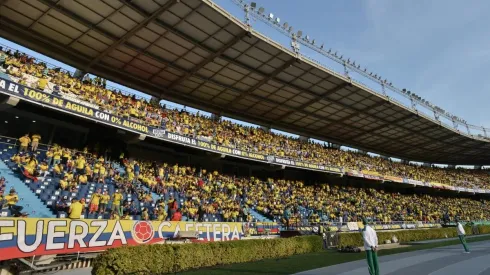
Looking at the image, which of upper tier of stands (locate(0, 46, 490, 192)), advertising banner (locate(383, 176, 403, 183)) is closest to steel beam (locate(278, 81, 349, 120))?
upper tier of stands (locate(0, 46, 490, 192))

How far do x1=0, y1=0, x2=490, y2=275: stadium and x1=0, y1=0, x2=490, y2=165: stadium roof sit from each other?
0.39ft

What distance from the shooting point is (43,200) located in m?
14.9

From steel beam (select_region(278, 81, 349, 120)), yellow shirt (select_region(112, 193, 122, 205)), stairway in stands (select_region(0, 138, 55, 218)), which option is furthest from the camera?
steel beam (select_region(278, 81, 349, 120))

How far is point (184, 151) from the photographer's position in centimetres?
2688

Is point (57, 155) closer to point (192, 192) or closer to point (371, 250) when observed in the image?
point (192, 192)

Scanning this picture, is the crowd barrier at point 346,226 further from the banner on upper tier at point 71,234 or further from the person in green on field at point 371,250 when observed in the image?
the person in green on field at point 371,250

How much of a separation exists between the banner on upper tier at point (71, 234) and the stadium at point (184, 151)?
0.13 feet

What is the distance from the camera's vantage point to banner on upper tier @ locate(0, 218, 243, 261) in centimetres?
988

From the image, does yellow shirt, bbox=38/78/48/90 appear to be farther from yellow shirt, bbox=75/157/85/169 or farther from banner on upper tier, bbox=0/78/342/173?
yellow shirt, bbox=75/157/85/169

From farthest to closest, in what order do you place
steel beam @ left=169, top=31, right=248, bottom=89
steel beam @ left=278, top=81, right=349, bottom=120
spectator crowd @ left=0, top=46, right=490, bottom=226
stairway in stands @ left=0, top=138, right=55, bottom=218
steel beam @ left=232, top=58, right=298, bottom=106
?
steel beam @ left=278, top=81, right=349, bottom=120
steel beam @ left=232, top=58, right=298, bottom=106
steel beam @ left=169, top=31, right=248, bottom=89
spectator crowd @ left=0, top=46, right=490, bottom=226
stairway in stands @ left=0, top=138, right=55, bottom=218

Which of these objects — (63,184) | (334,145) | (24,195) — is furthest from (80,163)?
(334,145)


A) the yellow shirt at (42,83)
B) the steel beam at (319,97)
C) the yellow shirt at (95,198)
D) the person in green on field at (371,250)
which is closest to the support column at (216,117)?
the steel beam at (319,97)

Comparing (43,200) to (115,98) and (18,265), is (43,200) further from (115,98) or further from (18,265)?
(115,98)

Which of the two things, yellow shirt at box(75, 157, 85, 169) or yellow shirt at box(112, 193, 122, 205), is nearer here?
yellow shirt at box(112, 193, 122, 205)
